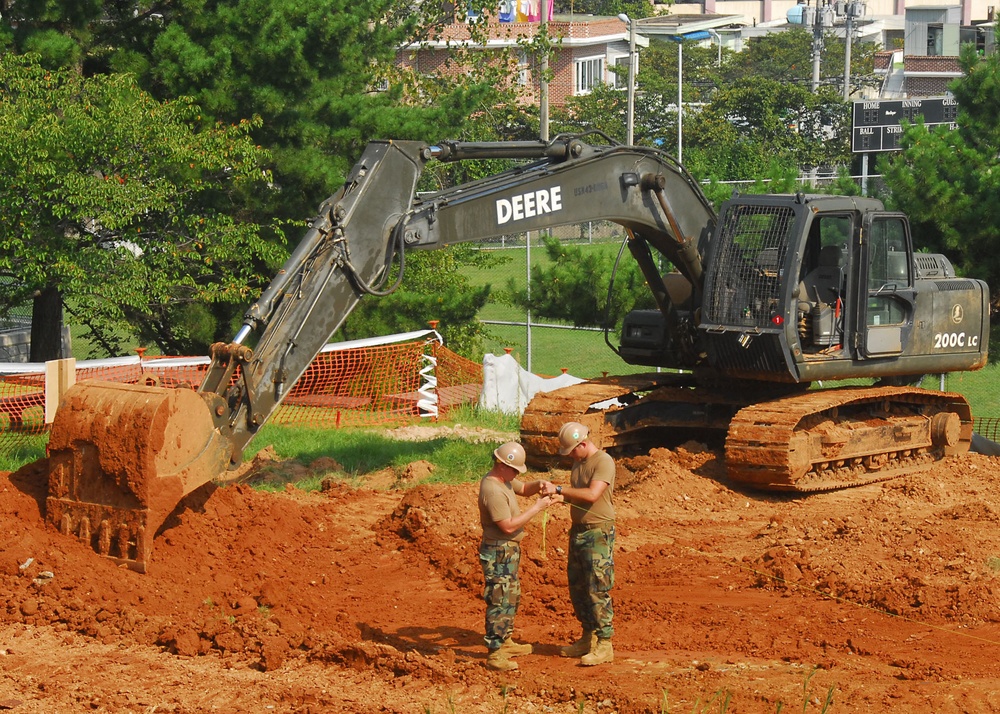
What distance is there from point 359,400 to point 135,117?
5022 millimetres

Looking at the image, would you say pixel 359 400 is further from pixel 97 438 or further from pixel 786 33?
pixel 786 33

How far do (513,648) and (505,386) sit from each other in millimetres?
10759

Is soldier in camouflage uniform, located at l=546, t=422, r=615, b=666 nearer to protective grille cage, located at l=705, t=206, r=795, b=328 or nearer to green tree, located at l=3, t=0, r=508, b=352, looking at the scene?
protective grille cage, located at l=705, t=206, r=795, b=328

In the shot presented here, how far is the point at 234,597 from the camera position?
9430 millimetres

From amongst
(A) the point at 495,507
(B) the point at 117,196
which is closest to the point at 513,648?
(A) the point at 495,507

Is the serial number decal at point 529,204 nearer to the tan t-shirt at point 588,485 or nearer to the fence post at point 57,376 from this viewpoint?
the tan t-shirt at point 588,485

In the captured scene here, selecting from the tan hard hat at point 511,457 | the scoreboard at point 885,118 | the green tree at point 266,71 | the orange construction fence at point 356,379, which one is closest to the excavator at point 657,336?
the tan hard hat at point 511,457

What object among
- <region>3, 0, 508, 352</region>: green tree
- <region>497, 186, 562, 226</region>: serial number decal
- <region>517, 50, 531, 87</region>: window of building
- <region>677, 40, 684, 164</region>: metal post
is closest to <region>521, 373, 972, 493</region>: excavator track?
<region>497, 186, 562, 226</region>: serial number decal

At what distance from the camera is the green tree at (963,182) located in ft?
63.7

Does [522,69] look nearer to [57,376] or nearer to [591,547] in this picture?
[57,376]

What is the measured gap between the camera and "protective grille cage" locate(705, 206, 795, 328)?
1291cm

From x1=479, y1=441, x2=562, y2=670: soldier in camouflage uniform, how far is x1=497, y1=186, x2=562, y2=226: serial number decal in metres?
3.72

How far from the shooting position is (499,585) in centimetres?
809

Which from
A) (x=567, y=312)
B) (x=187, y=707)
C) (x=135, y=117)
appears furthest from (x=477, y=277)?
(x=187, y=707)
